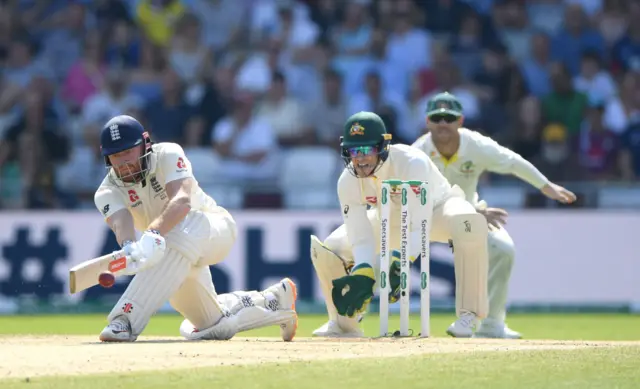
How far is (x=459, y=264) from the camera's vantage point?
977cm

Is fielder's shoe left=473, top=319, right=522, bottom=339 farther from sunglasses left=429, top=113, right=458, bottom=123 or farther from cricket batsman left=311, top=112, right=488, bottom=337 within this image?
sunglasses left=429, top=113, right=458, bottom=123

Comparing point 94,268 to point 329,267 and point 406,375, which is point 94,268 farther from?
point 406,375

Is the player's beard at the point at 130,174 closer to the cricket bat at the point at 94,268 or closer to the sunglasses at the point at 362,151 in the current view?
the cricket bat at the point at 94,268

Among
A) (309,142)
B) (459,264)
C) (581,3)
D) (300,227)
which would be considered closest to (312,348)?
(459,264)

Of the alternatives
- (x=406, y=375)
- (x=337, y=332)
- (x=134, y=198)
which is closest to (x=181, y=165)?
(x=134, y=198)

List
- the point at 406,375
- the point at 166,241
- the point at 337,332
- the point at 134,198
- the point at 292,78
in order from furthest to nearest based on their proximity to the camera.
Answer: the point at 292,78, the point at 337,332, the point at 134,198, the point at 166,241, the point at 406,375

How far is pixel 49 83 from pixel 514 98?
604cm

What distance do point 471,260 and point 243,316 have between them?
1787 millimetres

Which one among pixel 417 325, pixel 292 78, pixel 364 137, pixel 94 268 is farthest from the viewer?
pixel 292 78

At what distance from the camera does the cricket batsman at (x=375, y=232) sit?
9.05 m

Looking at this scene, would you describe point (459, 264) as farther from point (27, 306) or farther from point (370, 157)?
point (27, 306)

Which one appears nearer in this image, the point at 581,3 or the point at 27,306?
the point at 27,306

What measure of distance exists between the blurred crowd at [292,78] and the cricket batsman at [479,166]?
4701 millimetres

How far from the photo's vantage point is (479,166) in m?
A: 10.9
